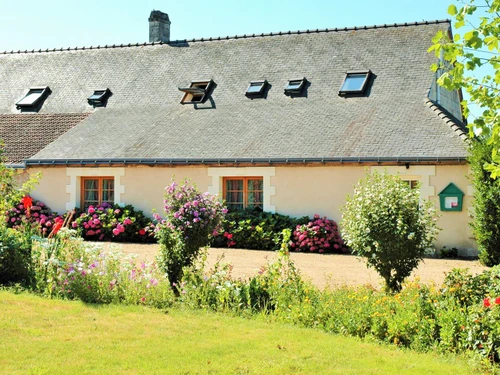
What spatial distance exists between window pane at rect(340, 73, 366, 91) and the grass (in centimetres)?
1153

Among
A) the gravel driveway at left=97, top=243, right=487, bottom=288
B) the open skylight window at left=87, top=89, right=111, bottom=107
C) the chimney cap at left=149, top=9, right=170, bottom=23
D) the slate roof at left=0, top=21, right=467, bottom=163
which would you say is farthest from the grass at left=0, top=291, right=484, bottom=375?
the chimney cap at left=149, top=9, right=170, bottom=23

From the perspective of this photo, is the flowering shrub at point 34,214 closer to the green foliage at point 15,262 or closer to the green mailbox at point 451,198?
the green foliage at point 15,262

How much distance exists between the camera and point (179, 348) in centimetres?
→ 610

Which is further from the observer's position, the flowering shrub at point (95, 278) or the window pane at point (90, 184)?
the window pane at point (90, 184)

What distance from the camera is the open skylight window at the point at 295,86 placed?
18.2 meters

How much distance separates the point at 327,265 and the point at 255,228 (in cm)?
285

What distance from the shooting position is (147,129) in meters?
17.8

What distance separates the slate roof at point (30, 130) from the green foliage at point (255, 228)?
627cm

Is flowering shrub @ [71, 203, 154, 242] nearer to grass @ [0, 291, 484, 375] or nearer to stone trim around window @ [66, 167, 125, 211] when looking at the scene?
stone trim around window @ [66, 167, 125, 211]

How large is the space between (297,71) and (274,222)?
20.2 ft

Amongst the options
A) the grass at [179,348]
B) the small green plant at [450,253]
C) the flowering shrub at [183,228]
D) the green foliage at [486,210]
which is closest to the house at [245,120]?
the small green plant at [450,253]

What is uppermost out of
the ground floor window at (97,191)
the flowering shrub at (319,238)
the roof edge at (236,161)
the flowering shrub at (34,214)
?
the roof edge at (236,161)

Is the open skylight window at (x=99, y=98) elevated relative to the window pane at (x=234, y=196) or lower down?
elevated

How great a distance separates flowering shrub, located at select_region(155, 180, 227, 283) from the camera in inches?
336
